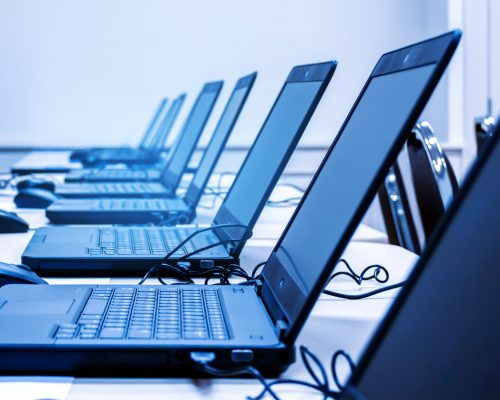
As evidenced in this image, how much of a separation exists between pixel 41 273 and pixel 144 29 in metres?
3.31

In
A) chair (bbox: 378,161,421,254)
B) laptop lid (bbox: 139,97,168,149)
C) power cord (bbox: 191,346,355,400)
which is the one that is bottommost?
laptop lid (bbox: 139,97,168,149)

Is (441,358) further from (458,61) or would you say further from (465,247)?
(458,61)

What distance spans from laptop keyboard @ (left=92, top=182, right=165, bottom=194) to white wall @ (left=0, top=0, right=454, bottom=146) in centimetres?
205

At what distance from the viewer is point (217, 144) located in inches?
64.1

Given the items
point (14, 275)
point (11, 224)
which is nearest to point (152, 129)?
point (11, 224)

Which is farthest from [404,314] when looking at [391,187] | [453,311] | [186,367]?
[391,187]

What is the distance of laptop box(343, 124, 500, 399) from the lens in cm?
45

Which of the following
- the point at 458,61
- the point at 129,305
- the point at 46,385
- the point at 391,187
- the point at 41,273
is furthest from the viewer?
the point at 458,61

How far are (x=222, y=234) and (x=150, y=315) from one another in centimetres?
47

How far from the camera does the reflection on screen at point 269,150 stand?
107cm

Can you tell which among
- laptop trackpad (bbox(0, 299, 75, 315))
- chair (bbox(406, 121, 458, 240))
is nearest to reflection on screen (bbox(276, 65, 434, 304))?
laptop trackpad (bbox(0, 299, 75, 315))

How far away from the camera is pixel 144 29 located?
4262 mm

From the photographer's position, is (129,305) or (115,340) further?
(129,305)

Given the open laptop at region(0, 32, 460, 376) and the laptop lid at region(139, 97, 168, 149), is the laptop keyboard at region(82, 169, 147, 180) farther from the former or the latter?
the open laptop at region(0, 32, 460, 376)
